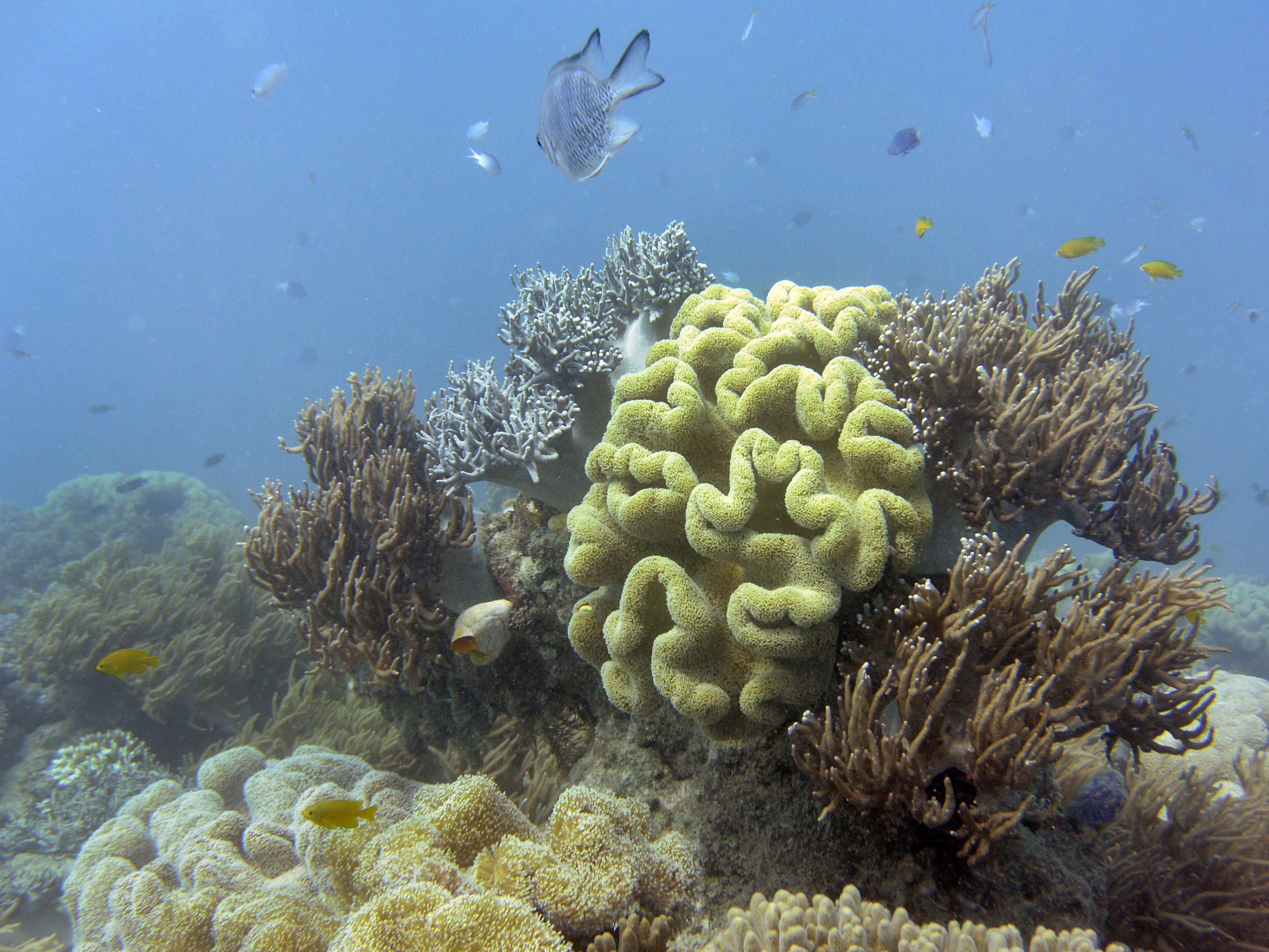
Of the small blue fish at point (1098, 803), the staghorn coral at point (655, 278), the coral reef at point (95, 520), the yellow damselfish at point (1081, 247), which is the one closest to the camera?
the small blue fish at point (1098, 803)

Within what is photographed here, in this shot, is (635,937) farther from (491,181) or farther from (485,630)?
(491,181)

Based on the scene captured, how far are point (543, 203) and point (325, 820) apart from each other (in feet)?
441

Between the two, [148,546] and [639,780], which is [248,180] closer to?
[148,546]

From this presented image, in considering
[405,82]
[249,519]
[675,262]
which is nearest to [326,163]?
[405,82]

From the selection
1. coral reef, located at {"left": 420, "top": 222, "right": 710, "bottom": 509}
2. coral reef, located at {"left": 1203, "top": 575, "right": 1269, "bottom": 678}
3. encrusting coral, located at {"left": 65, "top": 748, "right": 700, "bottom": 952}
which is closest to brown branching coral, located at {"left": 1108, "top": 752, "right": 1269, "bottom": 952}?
encrusting coral, located at {"left": 65, "top": 748, "right": 700, "bottom": 952}

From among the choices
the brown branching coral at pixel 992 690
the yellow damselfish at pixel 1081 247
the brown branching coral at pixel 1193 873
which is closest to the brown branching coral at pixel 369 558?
the brown branching coral at pixel 992 690

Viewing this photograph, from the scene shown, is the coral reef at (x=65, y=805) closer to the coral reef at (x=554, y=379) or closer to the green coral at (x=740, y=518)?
the coral reef at (x=554, y=379)

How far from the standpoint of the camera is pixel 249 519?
1859 centimetres

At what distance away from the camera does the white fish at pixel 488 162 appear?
12516mm

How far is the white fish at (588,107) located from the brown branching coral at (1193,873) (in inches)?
199

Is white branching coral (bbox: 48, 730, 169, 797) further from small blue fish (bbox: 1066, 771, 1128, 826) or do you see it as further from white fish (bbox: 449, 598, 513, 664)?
small blue fish (bbox: 1066, 771, 1128, 826)

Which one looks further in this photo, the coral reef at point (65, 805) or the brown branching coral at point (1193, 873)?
the coral reef at point (65, 805)

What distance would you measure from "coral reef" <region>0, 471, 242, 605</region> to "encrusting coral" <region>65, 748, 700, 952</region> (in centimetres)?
1170

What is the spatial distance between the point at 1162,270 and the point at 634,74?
8948 mm
